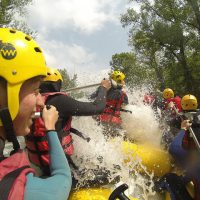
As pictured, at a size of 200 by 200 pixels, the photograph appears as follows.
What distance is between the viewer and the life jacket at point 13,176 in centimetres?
140

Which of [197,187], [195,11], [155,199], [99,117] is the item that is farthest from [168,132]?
[195,11]

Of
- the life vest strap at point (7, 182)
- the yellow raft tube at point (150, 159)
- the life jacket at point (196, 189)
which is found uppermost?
the life vest strap at point (7, 182)

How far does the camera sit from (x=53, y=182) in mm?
1629

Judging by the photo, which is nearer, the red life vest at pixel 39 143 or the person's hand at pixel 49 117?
the person's hand at pixel 49 117

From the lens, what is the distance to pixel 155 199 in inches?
163

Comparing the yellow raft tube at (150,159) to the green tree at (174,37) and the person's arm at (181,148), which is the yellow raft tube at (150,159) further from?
the green tree at (174,37)

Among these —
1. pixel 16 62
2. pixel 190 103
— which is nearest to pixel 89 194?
pixel 16 62

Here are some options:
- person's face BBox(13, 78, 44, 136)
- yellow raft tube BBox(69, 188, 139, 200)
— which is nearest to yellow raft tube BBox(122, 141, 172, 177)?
yellow raft tube BBox(69, 188, 139, 200)

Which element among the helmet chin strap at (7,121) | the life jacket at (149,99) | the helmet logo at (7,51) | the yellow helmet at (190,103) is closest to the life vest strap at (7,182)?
the helmet chin strap at (7,121)

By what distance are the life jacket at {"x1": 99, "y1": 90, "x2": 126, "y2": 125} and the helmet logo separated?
5026mm

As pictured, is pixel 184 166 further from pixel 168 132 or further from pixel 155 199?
pixel 168 132

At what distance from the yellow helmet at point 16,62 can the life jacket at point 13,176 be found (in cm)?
20

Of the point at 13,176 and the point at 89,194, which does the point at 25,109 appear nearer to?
the point at 13,176

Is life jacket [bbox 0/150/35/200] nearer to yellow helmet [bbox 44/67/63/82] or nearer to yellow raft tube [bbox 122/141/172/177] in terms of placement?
yellow helmet [bbox 44/67/63/82]
